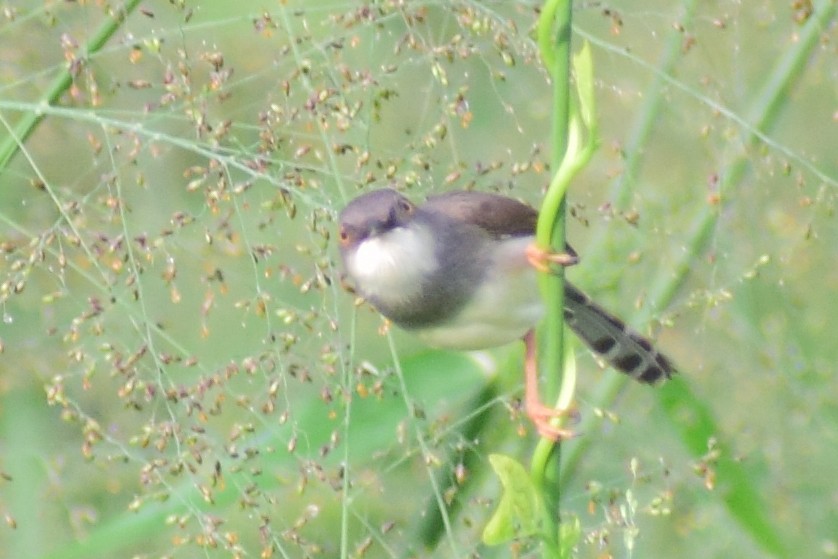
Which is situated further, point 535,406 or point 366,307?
point 366,307

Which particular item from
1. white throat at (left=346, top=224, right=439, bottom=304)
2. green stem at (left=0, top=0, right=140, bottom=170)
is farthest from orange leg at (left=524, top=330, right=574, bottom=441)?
green stem at (left=0, top=0, right=140, bottom=170)

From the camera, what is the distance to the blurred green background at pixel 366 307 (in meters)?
2.41

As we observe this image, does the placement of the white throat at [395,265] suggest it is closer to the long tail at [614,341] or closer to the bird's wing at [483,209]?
the bird's wing at [483,209]

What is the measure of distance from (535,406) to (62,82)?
1141mm

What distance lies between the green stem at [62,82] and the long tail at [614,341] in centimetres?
115

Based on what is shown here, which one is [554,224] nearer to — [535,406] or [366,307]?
[535,406]

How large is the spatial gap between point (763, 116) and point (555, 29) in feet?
5.36

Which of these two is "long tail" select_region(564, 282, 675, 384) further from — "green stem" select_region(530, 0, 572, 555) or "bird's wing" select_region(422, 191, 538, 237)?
"green stem" select_region(530, 0, 572, 555)

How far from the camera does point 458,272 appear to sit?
2662mm

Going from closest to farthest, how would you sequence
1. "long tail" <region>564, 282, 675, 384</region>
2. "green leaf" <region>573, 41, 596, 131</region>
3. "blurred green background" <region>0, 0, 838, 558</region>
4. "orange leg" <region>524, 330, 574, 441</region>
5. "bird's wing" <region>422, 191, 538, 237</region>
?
"green leaf" <region>573, 41, 596, 131</region>
"orange leg" <region>524, 330, 574, 441</region>
"blurred green background" <region>0, 0, 838, 558</region>
"bird's wing" <region>422, 191, 538, 237</region>
"long tail" <region>564, 282, 675, 384</region>

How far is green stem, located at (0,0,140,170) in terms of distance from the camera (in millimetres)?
2494

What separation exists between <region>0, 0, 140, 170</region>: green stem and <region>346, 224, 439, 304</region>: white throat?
64 cm

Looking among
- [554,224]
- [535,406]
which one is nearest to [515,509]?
[554,224]

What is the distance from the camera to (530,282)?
2.75 metres
